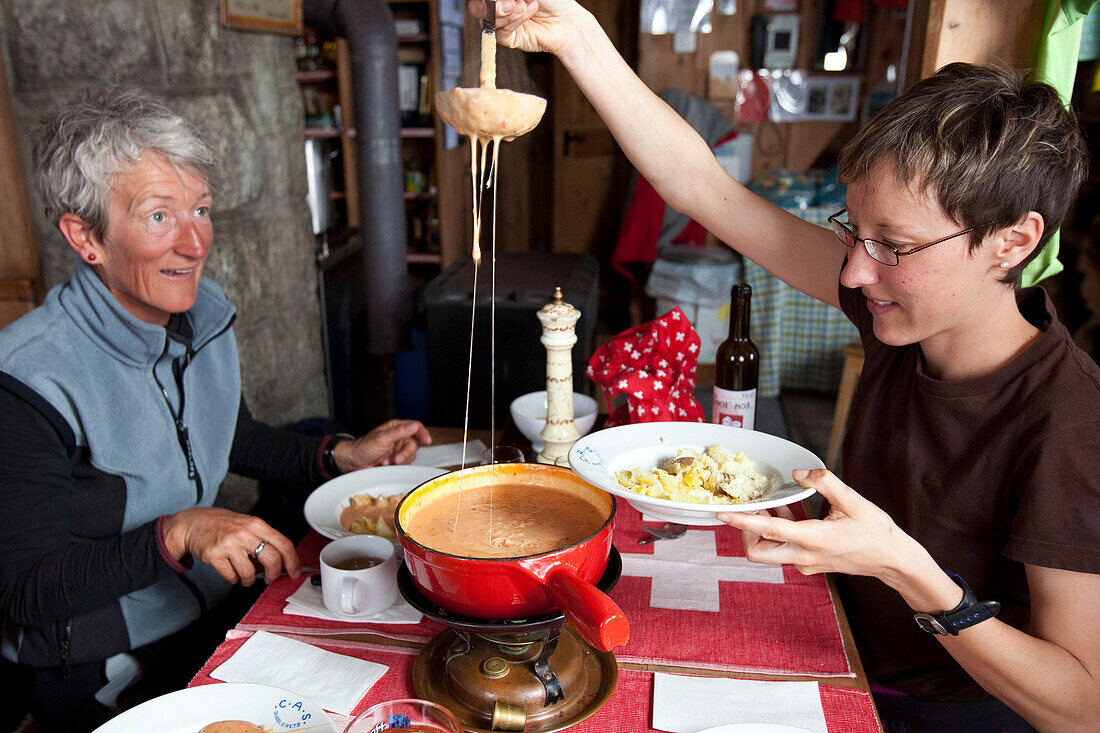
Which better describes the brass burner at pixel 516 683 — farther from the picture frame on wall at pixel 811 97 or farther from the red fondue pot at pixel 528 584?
the picture frame on wall at pixel 811 97

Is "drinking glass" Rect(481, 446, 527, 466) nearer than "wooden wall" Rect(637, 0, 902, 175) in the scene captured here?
Yes

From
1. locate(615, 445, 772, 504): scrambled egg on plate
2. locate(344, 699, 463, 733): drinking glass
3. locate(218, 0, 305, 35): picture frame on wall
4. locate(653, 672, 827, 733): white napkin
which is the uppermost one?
locate(218, 0, 305, 35): picture frame on wall

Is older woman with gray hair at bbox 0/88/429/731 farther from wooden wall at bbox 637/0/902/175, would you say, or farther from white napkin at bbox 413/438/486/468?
wooden wall at bbox 637/0/902/175

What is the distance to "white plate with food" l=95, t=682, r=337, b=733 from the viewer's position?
0.87 metres

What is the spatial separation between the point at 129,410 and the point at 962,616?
1453 mm

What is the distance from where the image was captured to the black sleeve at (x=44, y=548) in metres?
1.30

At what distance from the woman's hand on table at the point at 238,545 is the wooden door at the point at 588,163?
5375 millimetres

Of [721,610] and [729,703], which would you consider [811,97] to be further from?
[729,703]

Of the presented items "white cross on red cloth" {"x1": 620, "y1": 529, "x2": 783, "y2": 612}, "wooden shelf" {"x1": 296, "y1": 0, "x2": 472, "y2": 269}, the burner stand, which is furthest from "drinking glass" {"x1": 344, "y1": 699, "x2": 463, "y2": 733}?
"wooden shelf" {"x1": 296, "y1": 0, "x2": 472, "y2": 269}

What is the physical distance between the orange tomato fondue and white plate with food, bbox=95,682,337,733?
23 cm

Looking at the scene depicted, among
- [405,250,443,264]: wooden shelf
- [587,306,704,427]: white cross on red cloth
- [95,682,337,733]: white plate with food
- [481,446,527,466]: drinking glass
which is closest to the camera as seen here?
[95,682,337,733]: white plate with food

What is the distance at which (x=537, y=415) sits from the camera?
69.2 inches

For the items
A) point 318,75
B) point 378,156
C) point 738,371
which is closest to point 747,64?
point 318,75

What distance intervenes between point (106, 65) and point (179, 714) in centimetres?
203
